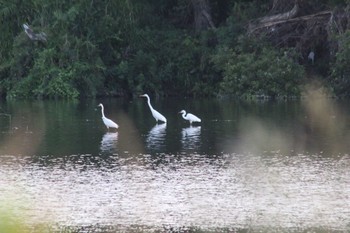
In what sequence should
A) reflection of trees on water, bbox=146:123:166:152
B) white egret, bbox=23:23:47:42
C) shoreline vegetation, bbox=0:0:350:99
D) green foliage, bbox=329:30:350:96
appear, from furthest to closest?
white egret, bbox=23:23:47:42 < shoreline vegetation, bbox=0:0:350:99 < green foliage, bbox=329:30:350:96 < reflection of trees on water, bbox=146:123:166:152

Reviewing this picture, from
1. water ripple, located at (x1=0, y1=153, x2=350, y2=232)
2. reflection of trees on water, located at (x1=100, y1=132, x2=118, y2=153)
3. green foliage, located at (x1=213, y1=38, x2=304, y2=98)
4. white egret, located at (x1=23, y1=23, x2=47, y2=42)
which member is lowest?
water ripple, located at (x1=0, y1=153, x2=350, y2=232)

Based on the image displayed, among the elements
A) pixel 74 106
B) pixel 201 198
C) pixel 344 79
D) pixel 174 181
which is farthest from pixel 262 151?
pixel 344 79

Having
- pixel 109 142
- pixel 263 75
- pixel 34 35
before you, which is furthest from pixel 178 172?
pixel 34 35

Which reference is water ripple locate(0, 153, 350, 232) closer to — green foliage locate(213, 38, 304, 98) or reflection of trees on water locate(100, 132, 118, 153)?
reflection of trees on water locate(100, 132, 118, 153)

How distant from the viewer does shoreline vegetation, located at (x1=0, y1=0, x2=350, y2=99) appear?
45875 millimetres

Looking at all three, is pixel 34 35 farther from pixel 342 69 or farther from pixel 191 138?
pixel 191 138

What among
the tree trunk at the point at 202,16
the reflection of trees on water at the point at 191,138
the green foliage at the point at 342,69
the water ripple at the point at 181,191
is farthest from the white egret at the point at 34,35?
the water ripple at the point at 181,191

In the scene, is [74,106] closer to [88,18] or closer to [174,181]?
[88,18]

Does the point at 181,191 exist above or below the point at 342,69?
below

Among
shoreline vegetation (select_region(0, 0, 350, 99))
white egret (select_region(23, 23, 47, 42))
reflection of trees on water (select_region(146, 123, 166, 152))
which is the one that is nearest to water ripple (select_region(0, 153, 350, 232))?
reflection of trees on water (select_region(146, 123, 166, 152))

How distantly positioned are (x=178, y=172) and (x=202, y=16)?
30.9m

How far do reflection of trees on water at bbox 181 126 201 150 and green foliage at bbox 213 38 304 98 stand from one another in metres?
13.7

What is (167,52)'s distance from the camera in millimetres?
50469

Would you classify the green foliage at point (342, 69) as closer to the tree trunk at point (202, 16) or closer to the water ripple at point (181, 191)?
the tree trunk at point (202, 16)
